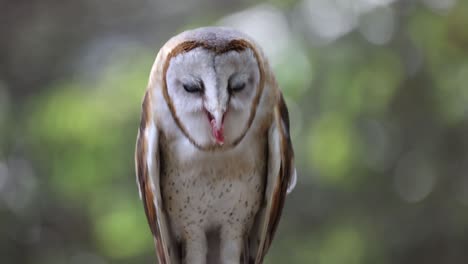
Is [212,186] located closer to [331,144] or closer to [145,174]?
[145,174]

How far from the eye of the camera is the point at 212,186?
2.15 metres

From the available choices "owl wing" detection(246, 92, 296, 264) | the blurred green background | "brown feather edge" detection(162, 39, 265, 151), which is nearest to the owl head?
"brown feather edge" detection(162, 39, 265, 151)

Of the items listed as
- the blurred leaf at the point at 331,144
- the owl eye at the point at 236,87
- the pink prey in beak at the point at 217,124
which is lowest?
the blurred leaf at the point at 331,144

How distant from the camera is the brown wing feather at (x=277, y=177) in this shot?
2127 mm

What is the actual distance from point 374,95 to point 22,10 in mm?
1909

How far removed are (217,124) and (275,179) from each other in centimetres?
35

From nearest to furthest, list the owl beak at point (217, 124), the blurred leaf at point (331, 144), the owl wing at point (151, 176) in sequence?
1. the owl beak at point (217, 124)
2. the owl wing at point (151, 176)
3. the blurred leaf at point (331, 144)

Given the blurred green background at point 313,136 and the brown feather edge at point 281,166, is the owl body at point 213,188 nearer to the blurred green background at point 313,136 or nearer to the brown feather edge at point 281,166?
the brown feather edge at point 281,166


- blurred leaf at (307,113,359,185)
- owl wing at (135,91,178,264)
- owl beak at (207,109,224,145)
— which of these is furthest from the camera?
blurred leaf at (307,113,359,185)

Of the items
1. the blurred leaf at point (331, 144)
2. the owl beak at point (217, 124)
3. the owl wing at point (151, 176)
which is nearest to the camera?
the owl beak at point (217, 124)

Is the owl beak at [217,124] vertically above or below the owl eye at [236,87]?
below

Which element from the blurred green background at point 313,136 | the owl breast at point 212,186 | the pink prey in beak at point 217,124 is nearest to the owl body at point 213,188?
the owl breast at point 212,186

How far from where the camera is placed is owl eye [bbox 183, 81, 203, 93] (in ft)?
6.25

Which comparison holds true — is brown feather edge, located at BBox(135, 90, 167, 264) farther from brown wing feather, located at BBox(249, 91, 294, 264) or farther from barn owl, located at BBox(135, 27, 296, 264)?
brown wing feather, located at BBox(249, 91, 294, 264)
